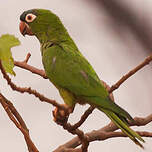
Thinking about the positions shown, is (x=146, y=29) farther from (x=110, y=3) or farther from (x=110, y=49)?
(x=110, y=49)

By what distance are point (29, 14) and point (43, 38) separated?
152 mm

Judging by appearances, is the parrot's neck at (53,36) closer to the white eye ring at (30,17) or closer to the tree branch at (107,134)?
the white eye ring at (30,17)

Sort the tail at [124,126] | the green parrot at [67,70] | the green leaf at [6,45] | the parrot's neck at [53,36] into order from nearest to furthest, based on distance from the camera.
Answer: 1. the green leaf at [6,45]
2. the tail at [124,126]
3. the green parrot at [67,70]
4. the parrot's neck at [53,36]

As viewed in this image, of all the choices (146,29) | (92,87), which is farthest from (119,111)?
(146,29)

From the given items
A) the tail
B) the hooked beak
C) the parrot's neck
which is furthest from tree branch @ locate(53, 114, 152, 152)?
the hooked beak

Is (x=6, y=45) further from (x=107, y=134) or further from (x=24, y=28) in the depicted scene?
(x=24, y=28)

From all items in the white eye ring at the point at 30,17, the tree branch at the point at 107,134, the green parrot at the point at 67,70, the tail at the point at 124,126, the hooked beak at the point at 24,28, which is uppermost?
the white eye ring at the point at 30,17

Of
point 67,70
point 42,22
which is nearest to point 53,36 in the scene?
point 42,22

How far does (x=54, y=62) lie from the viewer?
1.82m

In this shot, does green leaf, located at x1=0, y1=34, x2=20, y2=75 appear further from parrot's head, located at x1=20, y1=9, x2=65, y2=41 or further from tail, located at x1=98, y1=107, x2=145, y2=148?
parrot's head, located at x1=20, y1=9, x2=65, y2=41

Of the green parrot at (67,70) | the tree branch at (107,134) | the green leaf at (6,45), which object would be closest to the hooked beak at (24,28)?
the green parrot at (67,70)

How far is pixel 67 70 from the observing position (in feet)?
5.83

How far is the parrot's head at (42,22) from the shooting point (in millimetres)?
1994

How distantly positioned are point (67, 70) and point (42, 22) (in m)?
0.37
